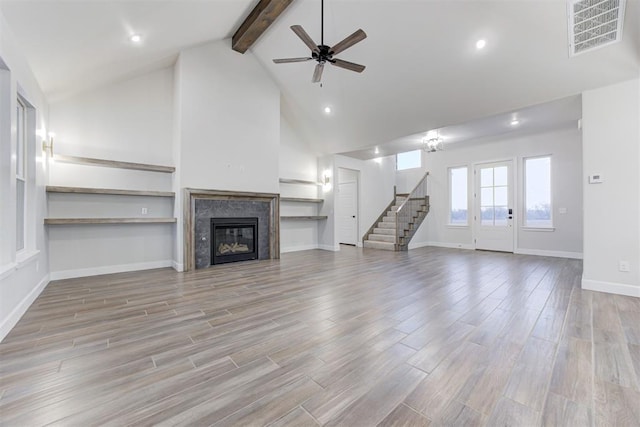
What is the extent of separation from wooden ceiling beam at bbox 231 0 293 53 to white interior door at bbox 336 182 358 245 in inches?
189

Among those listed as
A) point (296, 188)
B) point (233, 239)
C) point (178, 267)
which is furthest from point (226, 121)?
point (178, 267)

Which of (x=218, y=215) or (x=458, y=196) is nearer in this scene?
(x=218, y=215)

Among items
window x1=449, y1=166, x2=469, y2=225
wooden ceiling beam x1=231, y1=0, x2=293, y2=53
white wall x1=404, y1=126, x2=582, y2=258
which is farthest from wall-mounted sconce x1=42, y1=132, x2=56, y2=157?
window x1=449, y1=166, x2=469, y2=225

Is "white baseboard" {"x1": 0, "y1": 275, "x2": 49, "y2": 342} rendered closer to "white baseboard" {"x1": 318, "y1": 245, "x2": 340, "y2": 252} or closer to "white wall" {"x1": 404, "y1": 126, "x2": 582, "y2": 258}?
"white baseboard" {"x1": 318, "y1": 245, "x2": 340, "y2": 252}

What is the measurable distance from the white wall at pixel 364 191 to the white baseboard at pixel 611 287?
498cm

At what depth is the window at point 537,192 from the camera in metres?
6.71

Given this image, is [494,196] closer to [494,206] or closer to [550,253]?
[494,206]

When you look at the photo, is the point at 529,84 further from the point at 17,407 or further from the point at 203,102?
the point at 17,407

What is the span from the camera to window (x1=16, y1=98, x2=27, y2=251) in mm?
3154

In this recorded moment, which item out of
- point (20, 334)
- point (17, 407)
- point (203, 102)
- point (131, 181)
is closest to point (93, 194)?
point (131, 181)

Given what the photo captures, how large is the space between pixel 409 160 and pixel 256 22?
258 inches

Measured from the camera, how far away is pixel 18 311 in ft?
8.91

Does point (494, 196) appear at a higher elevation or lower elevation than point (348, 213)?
higher

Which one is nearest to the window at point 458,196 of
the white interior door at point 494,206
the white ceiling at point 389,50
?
the white interior door at point 494,206
